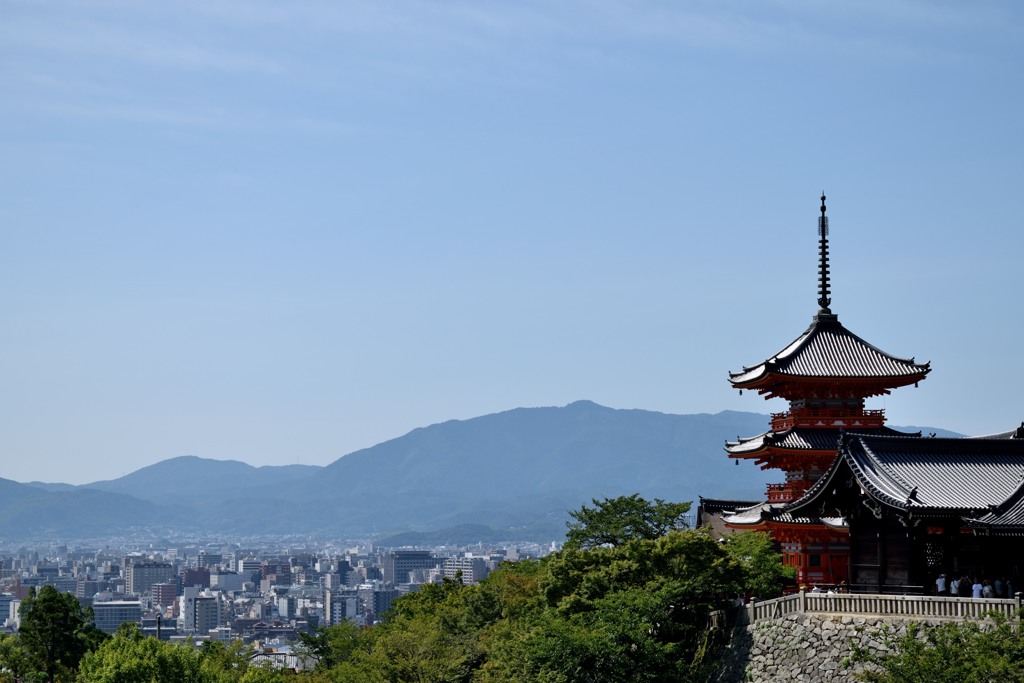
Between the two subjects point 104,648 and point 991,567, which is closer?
point 991,567

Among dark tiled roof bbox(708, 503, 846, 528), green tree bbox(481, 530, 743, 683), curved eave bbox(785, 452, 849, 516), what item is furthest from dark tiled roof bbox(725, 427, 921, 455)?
curved eave bbox(785, 452, 849, 516)

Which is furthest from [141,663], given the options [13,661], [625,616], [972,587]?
[972,587]

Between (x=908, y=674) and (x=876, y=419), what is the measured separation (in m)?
16.1

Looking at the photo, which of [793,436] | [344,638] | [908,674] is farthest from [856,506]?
[344,638]

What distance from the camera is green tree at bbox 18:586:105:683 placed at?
4591 centimetres

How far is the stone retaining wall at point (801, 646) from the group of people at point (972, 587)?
6.44 ft

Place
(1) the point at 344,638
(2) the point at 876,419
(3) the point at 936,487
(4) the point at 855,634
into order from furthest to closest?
(1) the point at 344,638
(2) the point at 876,419
(3) the point at 936,487
(4) the point at 855,634

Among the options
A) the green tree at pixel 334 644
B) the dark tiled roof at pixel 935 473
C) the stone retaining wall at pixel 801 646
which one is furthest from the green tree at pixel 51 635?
the dark tiled roof at pixel 935 473

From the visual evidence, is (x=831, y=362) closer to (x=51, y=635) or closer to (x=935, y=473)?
(x=935, y=473)

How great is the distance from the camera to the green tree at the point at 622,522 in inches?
1730

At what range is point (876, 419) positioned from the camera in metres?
42.0

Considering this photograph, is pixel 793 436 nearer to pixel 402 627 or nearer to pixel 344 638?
pixel 402 627

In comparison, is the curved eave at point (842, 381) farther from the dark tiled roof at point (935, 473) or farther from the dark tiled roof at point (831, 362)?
the dark tiled roof at point (935, 473)

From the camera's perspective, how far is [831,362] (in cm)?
4181
